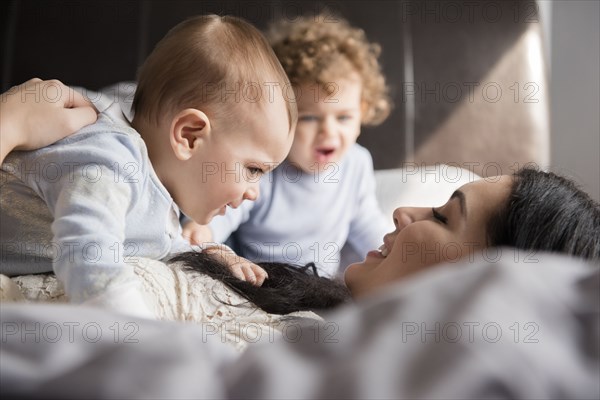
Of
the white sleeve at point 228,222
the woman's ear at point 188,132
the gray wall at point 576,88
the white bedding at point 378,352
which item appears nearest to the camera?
the white bedding at point 378,352

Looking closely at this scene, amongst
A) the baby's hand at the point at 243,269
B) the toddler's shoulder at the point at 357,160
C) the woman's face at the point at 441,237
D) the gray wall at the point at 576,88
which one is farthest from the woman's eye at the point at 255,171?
the gray wall at the point at 576,88

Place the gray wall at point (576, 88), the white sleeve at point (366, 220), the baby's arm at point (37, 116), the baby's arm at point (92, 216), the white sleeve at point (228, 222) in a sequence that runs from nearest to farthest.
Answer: the baby's arm at point (92, 216) < the baby's arm at point (37, 116) < the white sleeve at point (228, 222) < the white sleeve at point (366, 220) < the gray wall at point (576, 88)

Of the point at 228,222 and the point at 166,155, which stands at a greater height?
the point at 166,155

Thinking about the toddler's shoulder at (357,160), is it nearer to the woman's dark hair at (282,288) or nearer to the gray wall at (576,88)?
the gray wall at (576,88)

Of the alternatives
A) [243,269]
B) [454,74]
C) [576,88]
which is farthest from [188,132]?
[576,88]

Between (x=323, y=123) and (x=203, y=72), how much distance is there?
68 cm

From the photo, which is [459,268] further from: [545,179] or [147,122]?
[147,122]

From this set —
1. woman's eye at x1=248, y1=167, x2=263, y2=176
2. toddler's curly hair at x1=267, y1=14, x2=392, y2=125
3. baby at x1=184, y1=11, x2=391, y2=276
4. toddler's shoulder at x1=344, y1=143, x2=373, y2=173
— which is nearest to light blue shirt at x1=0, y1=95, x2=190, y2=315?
woman's eye at x1=248, y1=167, x2=263, y2=176

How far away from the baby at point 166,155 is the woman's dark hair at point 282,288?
0.30 feet

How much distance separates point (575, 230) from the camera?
2.88 feet

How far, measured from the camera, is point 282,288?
1.06 meters

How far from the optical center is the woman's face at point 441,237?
3.12ft

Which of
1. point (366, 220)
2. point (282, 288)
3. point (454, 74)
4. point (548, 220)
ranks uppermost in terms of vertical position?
point (454, 74)

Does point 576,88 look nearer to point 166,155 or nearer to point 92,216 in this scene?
point 166,155
